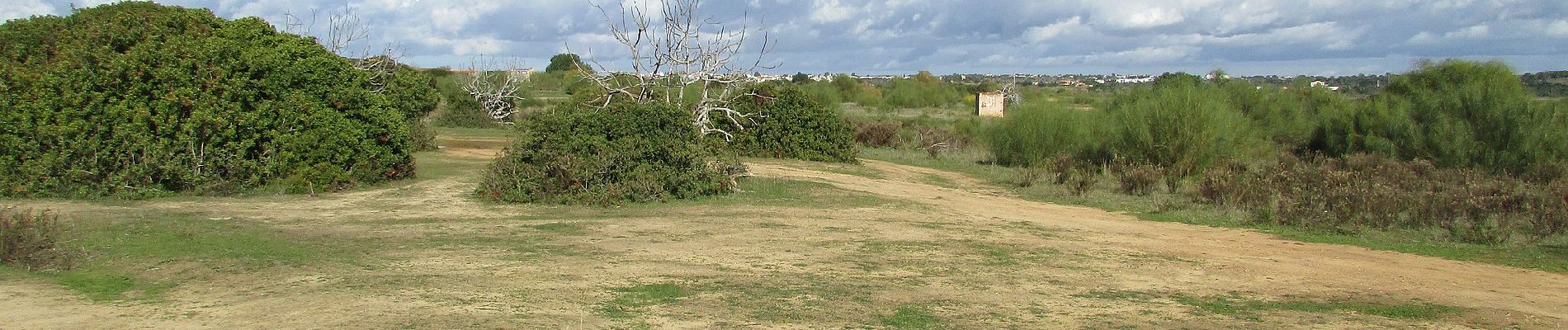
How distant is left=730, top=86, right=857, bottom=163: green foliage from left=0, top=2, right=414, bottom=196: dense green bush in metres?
11.2

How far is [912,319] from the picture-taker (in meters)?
7.96

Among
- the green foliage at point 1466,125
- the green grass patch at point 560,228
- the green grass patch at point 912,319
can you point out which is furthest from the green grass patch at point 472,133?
the green grass patch at point 912,319

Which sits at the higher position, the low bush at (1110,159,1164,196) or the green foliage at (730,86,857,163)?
the green foliage at (730,86,857,163)

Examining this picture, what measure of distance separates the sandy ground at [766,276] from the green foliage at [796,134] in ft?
37.5

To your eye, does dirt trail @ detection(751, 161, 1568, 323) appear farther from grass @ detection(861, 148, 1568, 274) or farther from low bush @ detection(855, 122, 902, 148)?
low bush @ detection(855, 122, 902, 148)

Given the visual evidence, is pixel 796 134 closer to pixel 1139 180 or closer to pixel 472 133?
pixel 1139 180

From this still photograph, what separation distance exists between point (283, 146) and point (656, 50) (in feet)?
21.3

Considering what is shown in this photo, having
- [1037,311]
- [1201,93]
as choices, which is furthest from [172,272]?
[1201,93]

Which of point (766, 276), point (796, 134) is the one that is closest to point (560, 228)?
point (766, 276)

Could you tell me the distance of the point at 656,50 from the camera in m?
20.3

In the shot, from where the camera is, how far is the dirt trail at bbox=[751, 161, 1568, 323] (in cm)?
945

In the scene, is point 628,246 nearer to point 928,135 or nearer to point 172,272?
point 172,272

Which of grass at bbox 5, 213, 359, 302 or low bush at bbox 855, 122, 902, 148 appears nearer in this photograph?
grass at bbox 5, 213, 359, 302

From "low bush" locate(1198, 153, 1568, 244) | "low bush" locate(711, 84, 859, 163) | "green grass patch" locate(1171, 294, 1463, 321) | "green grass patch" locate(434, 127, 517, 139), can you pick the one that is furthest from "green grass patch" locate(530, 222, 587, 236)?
"green grass patch" locate(434, 127, 517, 139)
